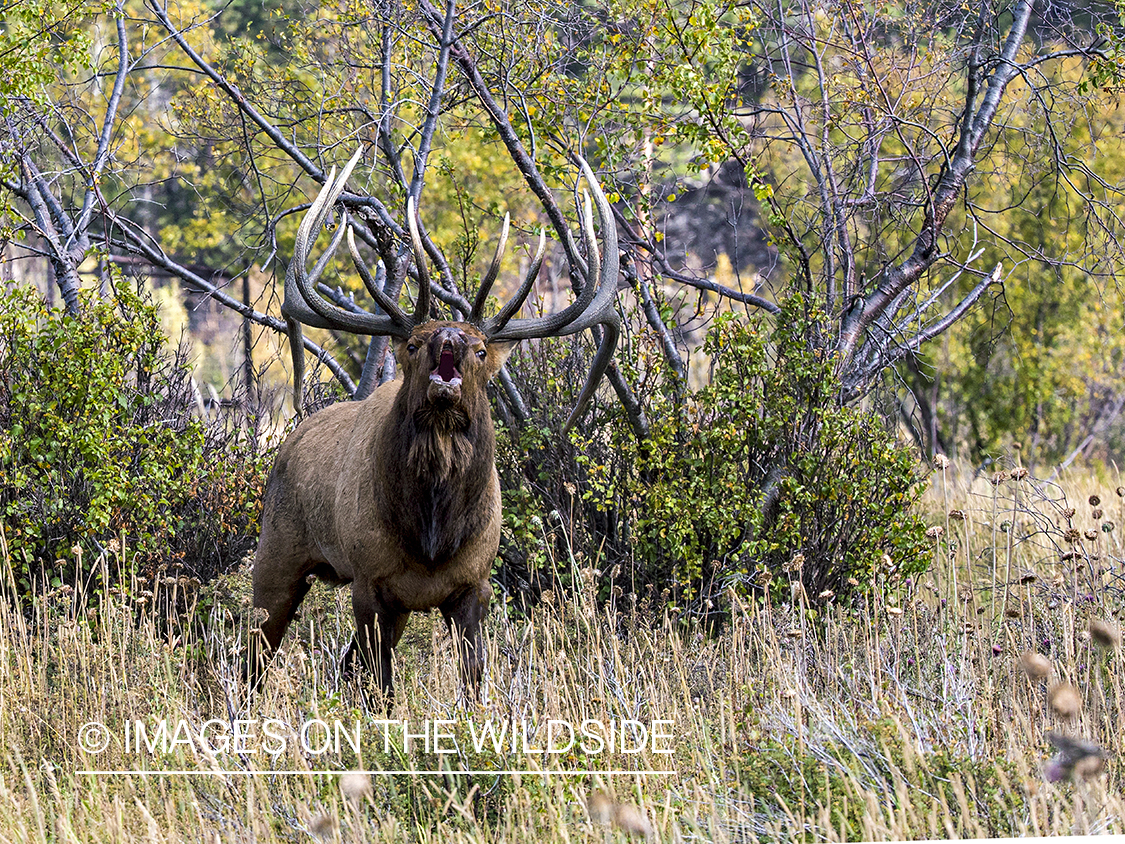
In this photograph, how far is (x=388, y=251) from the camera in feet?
25.0

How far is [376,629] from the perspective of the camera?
5688 mm

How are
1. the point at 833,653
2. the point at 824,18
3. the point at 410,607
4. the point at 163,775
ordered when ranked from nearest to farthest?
the point at 163,775 → the point at 410,607 → the point at 833,653 → the point at 824,18

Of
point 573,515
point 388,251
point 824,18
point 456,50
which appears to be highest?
point 824,18

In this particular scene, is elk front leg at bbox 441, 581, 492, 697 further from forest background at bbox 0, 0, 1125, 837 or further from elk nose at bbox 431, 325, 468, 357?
elk nose at bbox 431, 325, 468, 357

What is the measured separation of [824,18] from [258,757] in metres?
6.13

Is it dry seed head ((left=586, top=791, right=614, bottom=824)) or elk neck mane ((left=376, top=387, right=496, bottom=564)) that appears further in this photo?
elk neck mane ((left=376, top=387, right=496, bottom=564))

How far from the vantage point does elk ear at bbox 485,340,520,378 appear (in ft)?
19.0

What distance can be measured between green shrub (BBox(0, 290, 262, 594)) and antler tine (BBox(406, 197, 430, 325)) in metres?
2.25

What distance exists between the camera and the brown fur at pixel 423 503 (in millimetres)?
5453

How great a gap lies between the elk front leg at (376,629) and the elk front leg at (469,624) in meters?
0.26

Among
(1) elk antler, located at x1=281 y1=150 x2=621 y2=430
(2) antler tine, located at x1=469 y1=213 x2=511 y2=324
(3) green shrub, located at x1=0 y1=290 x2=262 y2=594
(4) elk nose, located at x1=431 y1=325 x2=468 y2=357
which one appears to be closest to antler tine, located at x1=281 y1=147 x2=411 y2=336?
(1) elk antler, located at x1=281 y1=150 x2=621 y2=430

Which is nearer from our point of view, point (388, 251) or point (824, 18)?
point (388, 251)

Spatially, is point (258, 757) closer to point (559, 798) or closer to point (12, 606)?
point (559, 798)

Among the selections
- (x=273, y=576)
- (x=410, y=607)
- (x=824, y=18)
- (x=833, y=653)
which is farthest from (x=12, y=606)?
(x=824, y=18)
